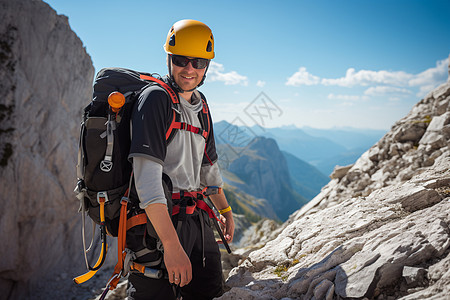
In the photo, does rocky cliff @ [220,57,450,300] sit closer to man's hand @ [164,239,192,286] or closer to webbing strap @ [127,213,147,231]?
man's hand @ [164,239,192,286]

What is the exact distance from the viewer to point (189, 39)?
3.97 metres

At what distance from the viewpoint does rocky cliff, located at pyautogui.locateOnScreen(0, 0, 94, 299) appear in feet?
88.8

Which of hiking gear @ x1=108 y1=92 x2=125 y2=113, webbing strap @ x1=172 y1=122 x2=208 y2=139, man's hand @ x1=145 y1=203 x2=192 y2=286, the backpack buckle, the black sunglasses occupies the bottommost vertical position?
man's hand @ x1=145 y1=203 x2=192 y2=286

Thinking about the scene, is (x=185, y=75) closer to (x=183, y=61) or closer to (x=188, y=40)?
(x=183, y=61)

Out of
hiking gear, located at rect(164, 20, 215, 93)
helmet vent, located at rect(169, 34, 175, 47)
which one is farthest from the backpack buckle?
helmet vent, located at rect(169, 34, 175, 47)

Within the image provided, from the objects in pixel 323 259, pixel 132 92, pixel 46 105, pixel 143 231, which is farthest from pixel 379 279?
pixel 46 105

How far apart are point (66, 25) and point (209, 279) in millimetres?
43005

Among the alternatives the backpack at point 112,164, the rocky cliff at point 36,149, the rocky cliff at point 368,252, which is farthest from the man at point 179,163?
the rocky cliff at point 36,149

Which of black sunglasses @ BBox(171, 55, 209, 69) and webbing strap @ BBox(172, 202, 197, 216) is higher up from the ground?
Result: black sunglasses @ BBox(171, 55, 209, 69)

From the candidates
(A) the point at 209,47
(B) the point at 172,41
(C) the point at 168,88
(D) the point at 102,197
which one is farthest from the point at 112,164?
(A) the point at 209,47

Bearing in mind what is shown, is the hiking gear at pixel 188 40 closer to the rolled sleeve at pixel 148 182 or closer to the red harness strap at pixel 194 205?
the rolled sleeve at pixel 148 182

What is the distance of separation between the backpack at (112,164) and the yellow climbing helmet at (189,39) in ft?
2.10

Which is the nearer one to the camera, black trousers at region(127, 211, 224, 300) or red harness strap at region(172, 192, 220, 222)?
red harness strap at region(172, 192, 220, 222)

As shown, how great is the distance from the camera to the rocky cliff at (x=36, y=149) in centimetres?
2706
